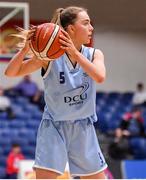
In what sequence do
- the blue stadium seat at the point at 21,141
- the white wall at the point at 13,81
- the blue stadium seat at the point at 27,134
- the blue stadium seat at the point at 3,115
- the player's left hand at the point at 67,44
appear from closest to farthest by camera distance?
the player's left hand at the point at 67,44 → the blue stadium seat at the point at 21,141 → the blue stadium seat at the point at 27,134 → the blue stadium seat at the point at 3,115 → the white wall at the point at 13,81

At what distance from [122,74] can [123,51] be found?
0.47m

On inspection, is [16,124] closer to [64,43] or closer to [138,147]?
[138,147]

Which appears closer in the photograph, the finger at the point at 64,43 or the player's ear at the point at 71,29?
the finger at the point at 64,43

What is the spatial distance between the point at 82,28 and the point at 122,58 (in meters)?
8.46

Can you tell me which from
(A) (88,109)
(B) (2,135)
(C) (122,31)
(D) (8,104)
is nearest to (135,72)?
(C) (122,31)

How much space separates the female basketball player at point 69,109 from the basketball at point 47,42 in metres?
0.11

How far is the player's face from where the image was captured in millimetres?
2607

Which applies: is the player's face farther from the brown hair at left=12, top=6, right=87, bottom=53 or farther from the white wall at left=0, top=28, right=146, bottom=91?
the white wall at left=0, top=28, right=146, bottom=91

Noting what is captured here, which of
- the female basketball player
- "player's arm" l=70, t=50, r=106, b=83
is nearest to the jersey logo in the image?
the female basketball player

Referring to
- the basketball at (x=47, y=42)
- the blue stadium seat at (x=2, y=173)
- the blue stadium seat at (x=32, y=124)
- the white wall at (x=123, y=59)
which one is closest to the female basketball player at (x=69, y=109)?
the basketball at (x=47, y=42)

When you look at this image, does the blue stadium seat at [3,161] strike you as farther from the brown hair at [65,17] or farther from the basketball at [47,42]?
the basketball at [47,42]

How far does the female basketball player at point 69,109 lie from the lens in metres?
2.59

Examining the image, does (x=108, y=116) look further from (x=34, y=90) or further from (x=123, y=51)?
(x=123, y=51)

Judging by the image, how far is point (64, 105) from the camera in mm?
2623
